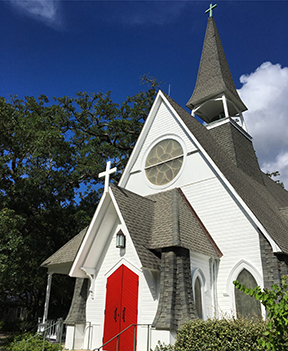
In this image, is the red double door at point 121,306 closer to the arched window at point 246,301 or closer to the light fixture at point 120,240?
the light fixture at point 120,240

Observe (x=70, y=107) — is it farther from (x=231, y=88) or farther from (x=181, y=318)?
(x=181, y=318)

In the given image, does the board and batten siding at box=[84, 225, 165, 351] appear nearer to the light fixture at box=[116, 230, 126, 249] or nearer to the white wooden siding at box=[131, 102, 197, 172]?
the light fixture at box=[116, 230, 126, 249]

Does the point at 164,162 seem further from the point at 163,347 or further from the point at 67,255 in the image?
the point at 163,347

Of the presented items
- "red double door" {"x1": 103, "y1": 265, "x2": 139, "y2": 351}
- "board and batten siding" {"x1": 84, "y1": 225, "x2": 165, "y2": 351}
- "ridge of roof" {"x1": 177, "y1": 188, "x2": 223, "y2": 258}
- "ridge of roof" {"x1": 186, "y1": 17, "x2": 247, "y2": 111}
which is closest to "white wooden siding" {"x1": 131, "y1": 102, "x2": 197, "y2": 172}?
"ridge of roof" {"x1": 177, "y1": 188, "x2": 223, "y2": 258}

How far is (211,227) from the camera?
12773 millimetres

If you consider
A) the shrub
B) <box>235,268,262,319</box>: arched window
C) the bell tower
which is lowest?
the shrub

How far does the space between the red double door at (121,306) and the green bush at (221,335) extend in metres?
2.59

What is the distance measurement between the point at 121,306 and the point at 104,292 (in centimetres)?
A: 100

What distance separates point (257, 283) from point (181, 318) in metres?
3.51

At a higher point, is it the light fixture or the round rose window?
the round rose window

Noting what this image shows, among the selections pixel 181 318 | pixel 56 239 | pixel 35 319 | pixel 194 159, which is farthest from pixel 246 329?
pixel 56 239

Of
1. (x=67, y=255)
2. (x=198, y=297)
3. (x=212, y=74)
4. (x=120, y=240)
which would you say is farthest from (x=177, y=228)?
(x=212, y=74)

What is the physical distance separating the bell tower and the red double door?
12.5m

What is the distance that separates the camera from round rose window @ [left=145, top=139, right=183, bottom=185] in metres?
15.0
